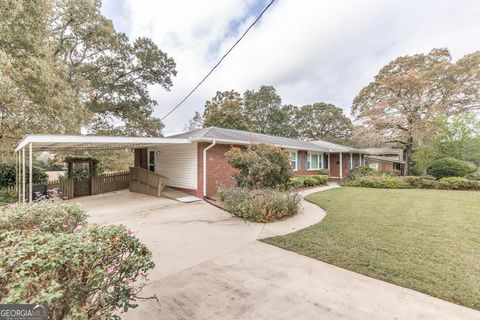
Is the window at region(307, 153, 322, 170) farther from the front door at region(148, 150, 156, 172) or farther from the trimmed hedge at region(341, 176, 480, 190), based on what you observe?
the front door at region(148, 150, 156, 172)

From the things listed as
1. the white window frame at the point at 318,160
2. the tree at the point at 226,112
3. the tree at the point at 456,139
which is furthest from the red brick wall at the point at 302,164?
the tree at the point at 226,112

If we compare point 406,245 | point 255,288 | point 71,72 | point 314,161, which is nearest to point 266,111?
point 314,161

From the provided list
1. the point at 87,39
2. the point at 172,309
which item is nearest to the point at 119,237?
the point at 172,309

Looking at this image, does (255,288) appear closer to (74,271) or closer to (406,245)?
(74,271)

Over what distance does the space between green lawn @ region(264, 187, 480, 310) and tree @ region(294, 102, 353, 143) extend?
114 feet

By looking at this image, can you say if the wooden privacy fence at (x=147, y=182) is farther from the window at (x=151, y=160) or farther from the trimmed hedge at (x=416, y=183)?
the trimmed hedge at (x=416, y=183)

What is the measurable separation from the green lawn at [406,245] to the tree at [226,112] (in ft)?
84.6

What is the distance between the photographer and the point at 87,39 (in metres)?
15.0

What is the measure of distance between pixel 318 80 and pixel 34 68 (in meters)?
16.9

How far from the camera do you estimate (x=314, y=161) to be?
760 inches

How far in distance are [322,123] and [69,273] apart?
43.6 meters

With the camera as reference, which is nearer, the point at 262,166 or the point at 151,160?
the point at 262,166

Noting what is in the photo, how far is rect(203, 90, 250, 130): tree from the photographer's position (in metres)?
32.2

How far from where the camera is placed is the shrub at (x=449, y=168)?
48.2 feet
